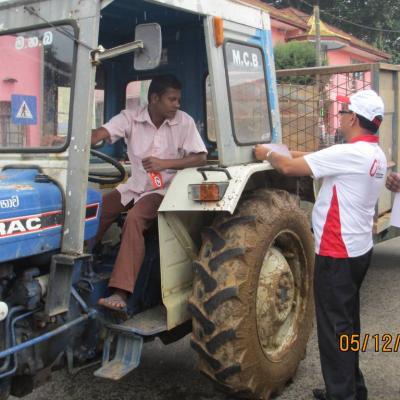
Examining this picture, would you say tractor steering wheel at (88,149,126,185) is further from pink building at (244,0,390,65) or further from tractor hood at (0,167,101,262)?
pink building at (244,0,390,65)

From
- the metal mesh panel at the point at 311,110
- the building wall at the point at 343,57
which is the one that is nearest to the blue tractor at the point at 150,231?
the metal mesh panel at the point at 311,110

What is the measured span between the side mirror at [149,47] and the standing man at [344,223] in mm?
1002

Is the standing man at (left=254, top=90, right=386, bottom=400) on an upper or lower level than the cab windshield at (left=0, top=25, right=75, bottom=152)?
lower

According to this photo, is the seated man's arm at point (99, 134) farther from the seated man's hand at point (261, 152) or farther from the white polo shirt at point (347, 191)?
the white polo shirt at point (347, 191)

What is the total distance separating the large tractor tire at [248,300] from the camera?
3.32 metres

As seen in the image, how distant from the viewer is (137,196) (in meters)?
3.87

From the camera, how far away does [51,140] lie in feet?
10.6

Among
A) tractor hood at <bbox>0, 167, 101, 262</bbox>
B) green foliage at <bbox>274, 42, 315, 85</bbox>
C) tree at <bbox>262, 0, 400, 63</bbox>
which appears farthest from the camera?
tree at <bbox>262, 0, 400, 63</bbox>

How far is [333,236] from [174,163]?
1095 millimetres

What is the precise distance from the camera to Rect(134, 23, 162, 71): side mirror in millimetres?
2980

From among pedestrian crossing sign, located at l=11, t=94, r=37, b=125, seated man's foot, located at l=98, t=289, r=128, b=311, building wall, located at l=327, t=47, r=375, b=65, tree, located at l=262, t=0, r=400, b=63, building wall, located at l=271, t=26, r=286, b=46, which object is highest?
tree, located at l=262, t=0, r=400, b=63

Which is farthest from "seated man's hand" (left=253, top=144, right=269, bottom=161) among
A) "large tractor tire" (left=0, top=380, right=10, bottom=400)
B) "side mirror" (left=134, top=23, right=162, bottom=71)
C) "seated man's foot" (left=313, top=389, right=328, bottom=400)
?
"large tractor tire" (left=0, top=380, right=10, bottom=400)

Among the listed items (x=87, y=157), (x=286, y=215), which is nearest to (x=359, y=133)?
(x=286, y=215)
